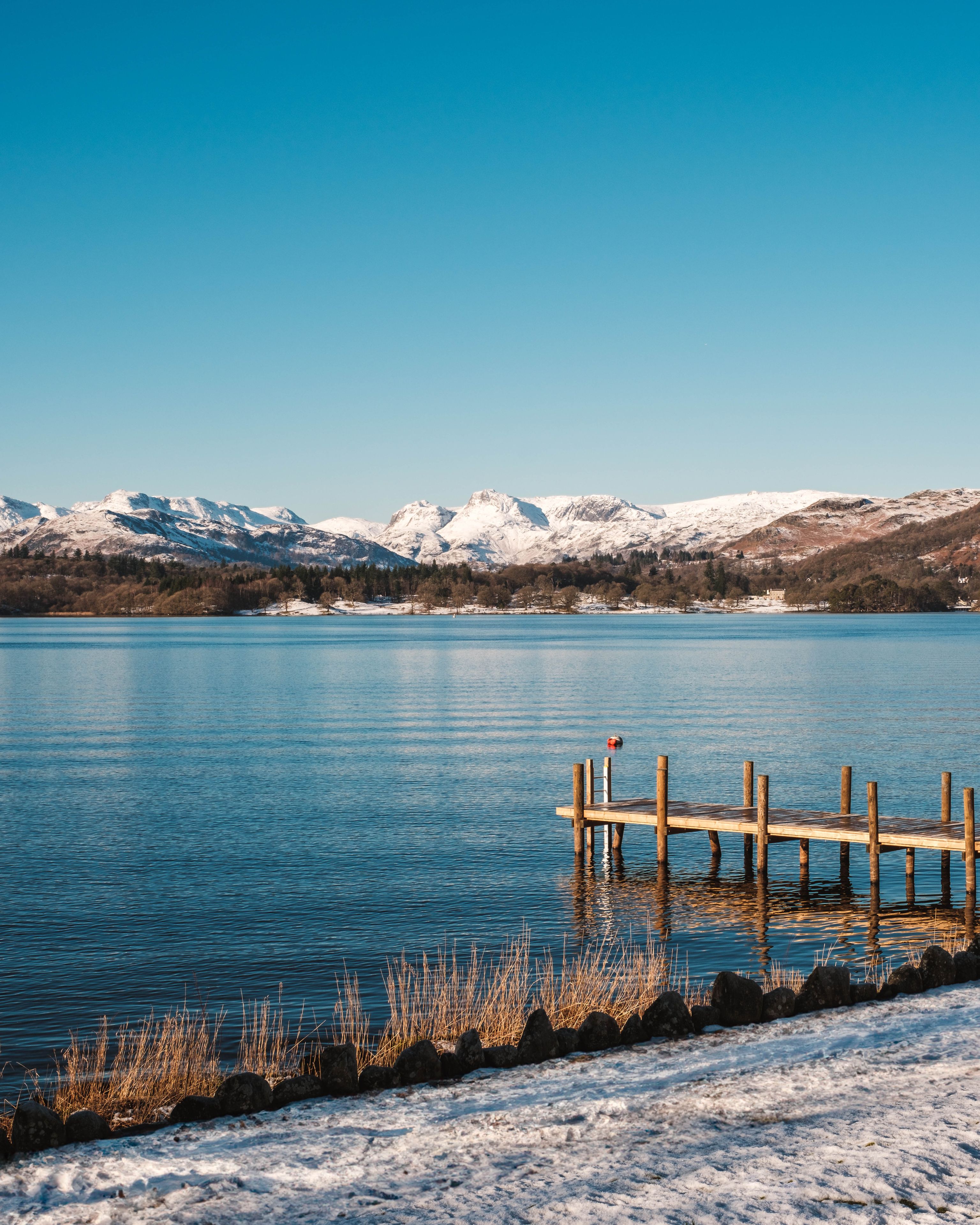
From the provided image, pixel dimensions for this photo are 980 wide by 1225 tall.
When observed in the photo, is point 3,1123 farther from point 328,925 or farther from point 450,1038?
point 328,925

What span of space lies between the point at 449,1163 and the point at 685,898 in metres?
19.8

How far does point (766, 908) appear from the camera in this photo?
29.2 m

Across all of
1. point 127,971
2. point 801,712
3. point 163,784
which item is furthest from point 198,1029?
point 801,712

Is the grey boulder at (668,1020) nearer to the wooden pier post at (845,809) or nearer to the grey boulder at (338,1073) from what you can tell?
the grey boulder at (338,1073)

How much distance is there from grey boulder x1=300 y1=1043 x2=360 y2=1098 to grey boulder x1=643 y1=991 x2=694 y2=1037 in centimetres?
435

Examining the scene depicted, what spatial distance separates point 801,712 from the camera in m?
74.2

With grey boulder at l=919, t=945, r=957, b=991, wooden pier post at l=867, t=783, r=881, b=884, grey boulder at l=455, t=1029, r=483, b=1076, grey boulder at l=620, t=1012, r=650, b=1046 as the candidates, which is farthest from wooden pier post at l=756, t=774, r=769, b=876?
grey boulder at l=455, t=1029, r=483, b=1076

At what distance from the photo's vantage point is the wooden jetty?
29.5 metres

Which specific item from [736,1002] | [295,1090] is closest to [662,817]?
[736,1002]

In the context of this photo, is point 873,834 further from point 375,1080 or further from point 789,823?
point 375,1080

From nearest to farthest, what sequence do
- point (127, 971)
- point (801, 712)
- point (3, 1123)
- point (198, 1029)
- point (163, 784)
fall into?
point (3, 1123), point (198, 1029), point (127, 971), point (163, 784), point (801, 712)

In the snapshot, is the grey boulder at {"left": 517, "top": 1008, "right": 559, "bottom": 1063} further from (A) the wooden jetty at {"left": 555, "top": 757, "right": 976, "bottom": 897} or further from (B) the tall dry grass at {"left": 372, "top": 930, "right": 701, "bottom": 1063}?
(A) the wooden jetty at {"left": 555, "top": 757, "right": 976, "bottom": 897}

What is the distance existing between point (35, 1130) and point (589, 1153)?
5.76 m

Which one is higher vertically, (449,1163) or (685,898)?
(449,1163)
